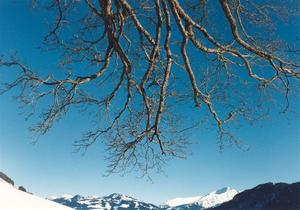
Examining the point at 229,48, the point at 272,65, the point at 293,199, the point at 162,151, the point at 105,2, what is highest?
the point at 293,199

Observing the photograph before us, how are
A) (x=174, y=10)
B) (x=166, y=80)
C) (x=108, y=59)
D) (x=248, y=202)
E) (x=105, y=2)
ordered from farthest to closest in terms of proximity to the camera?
(x=248, y=202)
(x=108, y=59)
(x=166, y=80)
(x=105, y=2)
(x=174, y=10)

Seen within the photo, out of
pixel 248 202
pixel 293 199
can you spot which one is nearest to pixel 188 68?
pixel 293 199

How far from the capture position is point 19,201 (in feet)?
6.44

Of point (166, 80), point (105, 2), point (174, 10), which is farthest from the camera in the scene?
point (166, 80)

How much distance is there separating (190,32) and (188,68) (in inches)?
32.1

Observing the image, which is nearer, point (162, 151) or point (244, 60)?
point (244, 60)

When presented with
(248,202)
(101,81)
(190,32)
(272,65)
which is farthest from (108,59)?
(248,202)

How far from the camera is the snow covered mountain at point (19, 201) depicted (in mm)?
1896

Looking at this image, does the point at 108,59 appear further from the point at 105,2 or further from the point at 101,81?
the point at 105,2

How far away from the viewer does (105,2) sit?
23.2 feet

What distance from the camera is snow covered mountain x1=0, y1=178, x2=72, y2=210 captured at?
190cm

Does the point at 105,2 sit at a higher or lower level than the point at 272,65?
higher

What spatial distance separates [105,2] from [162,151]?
3.82 metres

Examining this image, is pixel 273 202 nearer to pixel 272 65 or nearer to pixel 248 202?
pixel 248 202
